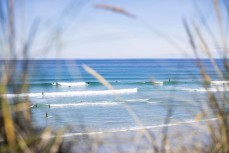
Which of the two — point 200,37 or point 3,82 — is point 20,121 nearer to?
point 3,82

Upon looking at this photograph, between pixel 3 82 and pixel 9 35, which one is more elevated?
pixel 9 35

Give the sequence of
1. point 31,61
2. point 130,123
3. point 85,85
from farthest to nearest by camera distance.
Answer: point 85,85 → point 130,123 → point 31,61

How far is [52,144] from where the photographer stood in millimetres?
1800

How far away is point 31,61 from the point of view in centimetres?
156

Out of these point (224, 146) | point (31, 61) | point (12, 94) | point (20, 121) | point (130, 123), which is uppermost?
point (31, 61)

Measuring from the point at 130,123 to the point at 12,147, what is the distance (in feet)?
33.9

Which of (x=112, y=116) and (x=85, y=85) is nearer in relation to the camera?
(x=112, y=116)

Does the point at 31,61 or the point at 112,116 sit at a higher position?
the point at 31,61

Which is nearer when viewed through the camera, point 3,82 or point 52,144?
point 3,82

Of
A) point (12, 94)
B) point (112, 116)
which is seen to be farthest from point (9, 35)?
point (112, 116)

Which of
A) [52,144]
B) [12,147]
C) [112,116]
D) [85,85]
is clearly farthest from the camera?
[85,85]

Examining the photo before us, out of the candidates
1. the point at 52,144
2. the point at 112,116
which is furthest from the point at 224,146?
the point at 112,116

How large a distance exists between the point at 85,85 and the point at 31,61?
29726 mm

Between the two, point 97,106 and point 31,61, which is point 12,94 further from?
point 97,106
